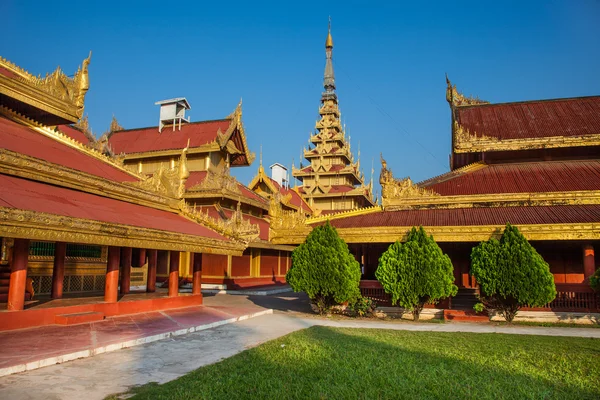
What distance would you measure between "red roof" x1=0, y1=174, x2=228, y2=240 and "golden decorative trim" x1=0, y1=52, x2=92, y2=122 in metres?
2.80

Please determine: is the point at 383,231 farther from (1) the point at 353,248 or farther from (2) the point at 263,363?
(2) the point at 263,363

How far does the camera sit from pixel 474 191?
622 inches

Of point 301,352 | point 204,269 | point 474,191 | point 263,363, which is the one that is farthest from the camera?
point 204,269

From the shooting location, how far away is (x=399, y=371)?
21.4 ft

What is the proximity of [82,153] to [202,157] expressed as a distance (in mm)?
14936

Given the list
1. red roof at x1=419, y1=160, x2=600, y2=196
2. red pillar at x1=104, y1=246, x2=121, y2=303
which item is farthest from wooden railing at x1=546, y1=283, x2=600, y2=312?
red pillar at x1=104, y1=246, x2=121, y2=303

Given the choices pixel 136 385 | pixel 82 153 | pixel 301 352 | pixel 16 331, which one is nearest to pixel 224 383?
pixel 136 385

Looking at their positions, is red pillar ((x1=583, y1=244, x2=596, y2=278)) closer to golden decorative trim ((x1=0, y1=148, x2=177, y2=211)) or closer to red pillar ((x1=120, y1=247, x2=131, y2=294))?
golden decorative trim ((x1=0, y1=148, x2=177, y2=211))

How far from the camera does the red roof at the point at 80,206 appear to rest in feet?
26.7

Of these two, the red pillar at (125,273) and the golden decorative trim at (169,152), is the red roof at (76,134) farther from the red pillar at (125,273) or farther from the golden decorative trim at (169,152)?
the red pillar at (125,273)

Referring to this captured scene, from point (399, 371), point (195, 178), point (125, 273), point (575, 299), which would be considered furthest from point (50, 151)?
point (195, 178)

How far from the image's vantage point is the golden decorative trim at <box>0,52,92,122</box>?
439 inches

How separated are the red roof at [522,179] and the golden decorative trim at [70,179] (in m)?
9.75

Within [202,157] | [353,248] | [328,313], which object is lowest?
[328,313]
